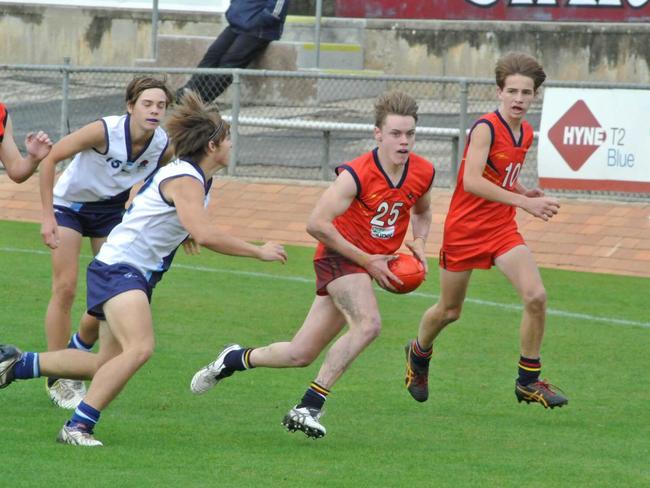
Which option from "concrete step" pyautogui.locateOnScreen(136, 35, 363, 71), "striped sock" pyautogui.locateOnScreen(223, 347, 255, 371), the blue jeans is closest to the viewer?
"striped sock" pyautogui.locateOnScreen(223, 347, 255, 371)

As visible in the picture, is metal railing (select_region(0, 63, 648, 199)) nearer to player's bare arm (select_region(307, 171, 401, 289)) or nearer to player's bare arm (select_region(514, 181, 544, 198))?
player's bare arm (select_region(514, 181, 544, 198))

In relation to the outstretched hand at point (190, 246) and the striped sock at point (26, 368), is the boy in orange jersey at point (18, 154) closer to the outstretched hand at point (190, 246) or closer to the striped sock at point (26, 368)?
the outstretched hand at point (190, 246)

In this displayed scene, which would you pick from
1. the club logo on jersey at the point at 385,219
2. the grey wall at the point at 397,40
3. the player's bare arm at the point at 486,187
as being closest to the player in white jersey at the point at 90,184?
the club logo on jersey at the point at 385,219

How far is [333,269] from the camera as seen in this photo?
7.82 meters

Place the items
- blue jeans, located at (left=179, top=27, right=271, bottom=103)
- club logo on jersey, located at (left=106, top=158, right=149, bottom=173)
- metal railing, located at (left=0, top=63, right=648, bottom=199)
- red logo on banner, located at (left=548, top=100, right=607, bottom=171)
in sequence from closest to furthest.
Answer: club logo on jersey, located at (left=106, top=158, right=149, bottom=173)
red logo on banner, located at (left=548, top=100, right=607, bottom=171)
metal railing, located at (left=0, top=63, right=648, bottom=199)
blue jeans, located at (left=179, top=27, right=271, bottom=103)

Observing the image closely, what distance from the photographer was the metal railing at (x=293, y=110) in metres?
16.9

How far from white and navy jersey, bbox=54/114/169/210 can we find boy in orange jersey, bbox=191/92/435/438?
1334 millimetres

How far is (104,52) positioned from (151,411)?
58.5ft

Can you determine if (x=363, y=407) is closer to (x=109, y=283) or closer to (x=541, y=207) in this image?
(x=541, y=207)

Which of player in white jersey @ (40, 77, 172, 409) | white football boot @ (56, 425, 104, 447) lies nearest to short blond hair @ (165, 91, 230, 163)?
player in white jersey @ (40, 77, 172, 409)

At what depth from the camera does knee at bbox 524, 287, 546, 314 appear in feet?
28.0

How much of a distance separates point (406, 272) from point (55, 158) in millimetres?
2137

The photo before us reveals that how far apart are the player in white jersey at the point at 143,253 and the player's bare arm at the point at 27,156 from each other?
87 cm

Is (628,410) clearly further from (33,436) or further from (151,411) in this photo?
(33,436)
